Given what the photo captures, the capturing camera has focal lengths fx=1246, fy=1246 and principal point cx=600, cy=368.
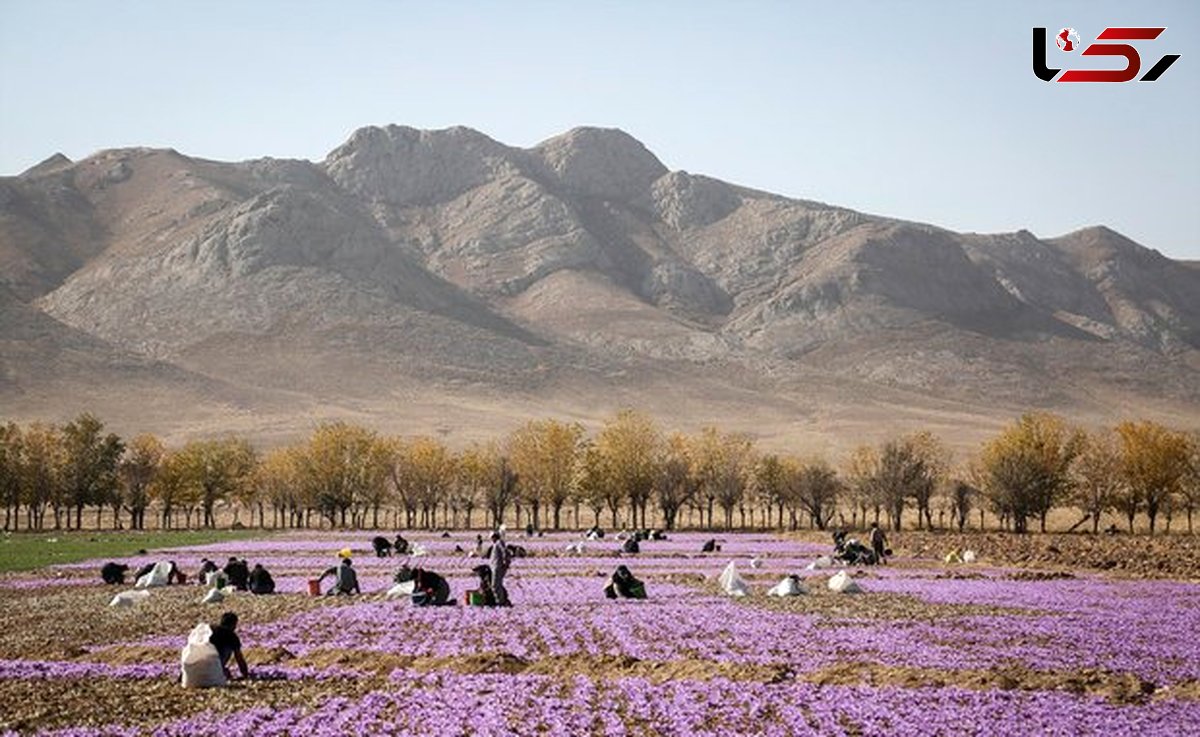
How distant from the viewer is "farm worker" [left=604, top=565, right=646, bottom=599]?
34531 mm

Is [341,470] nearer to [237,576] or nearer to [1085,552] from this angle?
[1085,552]

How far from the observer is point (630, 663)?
21.5 m

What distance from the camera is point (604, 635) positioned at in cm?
2572

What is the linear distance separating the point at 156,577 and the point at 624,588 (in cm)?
1499

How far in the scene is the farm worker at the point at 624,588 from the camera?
34.5m

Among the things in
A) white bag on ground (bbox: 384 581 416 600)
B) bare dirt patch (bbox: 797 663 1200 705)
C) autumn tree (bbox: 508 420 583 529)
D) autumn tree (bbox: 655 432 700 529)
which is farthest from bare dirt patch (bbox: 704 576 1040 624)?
autumn tree (bbox: 508 420 583 529)

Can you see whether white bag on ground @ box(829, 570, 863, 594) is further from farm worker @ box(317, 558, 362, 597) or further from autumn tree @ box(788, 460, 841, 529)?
autumn tree @ box(788, 460, 841, 529)

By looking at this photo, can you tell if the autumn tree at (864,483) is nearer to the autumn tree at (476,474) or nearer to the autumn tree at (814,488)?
the autumn tree at (814,488)

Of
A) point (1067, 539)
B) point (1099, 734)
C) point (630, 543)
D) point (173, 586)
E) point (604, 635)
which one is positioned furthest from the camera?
point (1067, 539)

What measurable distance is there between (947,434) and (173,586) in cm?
15291

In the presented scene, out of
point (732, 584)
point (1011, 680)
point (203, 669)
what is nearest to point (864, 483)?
point (732, 584)

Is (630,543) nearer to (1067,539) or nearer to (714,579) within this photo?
(714,579)

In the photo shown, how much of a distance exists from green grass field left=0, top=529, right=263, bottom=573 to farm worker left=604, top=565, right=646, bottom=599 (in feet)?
81.7

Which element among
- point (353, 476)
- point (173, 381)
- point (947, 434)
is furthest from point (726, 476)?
point (173, 381)
